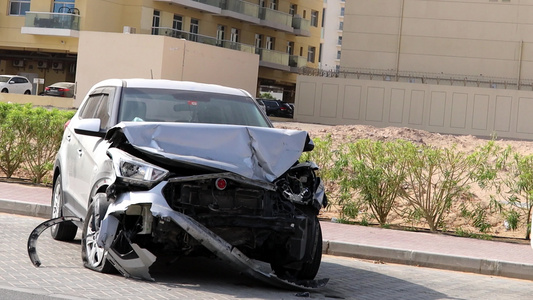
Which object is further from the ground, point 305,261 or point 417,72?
point 417,72

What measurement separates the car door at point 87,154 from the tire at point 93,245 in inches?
14.6

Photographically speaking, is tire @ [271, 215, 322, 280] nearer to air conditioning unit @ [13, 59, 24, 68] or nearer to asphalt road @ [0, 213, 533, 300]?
asphalt road @ [0, 213, 533, 300]

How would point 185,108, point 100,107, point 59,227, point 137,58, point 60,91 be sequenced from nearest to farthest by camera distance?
point 185,108, point 100,107, point 59,227, point 137,58, point 60,91

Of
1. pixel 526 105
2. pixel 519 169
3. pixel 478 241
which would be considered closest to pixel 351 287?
pixel 478 241

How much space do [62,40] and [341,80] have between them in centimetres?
Answer: 1789

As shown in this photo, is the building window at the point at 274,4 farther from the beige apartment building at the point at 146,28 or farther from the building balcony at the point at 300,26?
the building balcony at the point at 300,26

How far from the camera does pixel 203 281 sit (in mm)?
8281

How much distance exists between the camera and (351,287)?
8.77m

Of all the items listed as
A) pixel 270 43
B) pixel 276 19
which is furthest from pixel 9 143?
pixel 270 43

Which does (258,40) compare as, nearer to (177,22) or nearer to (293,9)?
(293,9)

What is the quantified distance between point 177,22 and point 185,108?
166 ft

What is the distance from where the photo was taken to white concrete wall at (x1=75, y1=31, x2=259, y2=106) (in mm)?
45562

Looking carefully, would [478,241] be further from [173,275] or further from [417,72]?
[417,72]

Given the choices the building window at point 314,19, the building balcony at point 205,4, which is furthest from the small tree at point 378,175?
the building window at point 314,19
